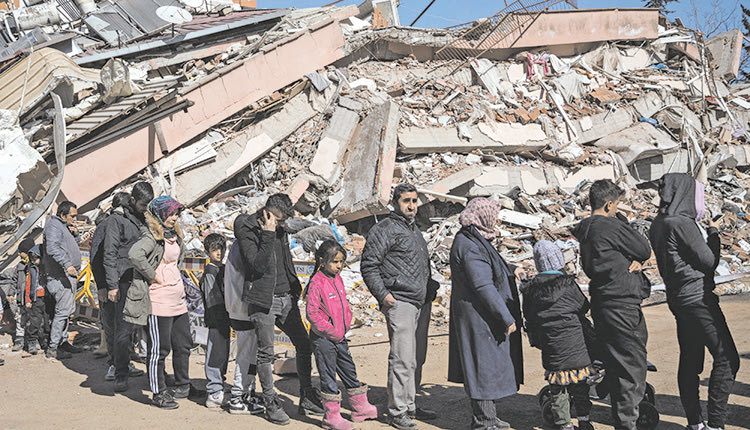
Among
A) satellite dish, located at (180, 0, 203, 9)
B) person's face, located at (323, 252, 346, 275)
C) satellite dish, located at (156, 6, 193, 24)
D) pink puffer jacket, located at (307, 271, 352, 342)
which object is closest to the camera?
pink puffer jacket, located at (307, 271, 352, 342)

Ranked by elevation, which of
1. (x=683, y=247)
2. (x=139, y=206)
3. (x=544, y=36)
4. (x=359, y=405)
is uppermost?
(x=544, y=36)

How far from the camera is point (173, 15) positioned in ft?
52.3

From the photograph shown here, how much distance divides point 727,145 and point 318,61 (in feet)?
32.8

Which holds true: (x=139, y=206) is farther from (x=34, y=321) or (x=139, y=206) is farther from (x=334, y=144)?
(x=334, y=144)

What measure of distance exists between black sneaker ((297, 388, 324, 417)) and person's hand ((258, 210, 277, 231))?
1.34 meters

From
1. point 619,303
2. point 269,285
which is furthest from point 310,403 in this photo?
point 619,303

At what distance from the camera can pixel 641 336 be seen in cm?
410

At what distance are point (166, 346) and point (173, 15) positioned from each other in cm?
1318

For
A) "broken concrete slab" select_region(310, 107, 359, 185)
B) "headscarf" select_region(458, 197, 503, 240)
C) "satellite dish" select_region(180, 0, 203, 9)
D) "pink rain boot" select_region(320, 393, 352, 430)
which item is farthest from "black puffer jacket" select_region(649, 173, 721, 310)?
"satellite dish" select_region(180, 0, 203, 9)

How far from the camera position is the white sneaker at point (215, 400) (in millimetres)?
4859

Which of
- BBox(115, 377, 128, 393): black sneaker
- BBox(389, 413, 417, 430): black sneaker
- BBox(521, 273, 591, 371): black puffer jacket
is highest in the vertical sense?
BBox(521, 273, 591, 371): black puffer jacket

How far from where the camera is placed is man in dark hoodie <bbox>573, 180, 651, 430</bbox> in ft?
12.8

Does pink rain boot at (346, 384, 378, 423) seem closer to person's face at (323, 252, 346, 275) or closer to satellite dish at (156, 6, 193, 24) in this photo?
person's face at (323, 252, 346, 275)

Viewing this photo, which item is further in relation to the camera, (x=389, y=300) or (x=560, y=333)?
(x=389, y=300)
